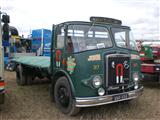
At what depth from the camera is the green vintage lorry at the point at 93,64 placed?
16.1 feet

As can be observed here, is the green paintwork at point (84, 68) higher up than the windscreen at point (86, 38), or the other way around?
the windscreen at point (86, 38)

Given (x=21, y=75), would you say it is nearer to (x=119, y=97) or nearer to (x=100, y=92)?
Result: (x=100, y=92)

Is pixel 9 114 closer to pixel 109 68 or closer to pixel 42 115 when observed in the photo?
pixel 42 115

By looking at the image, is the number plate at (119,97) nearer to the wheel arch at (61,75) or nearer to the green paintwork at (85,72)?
the green paintwork at (85,72)

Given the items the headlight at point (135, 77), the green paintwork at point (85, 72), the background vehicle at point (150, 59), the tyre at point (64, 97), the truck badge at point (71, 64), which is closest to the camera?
the green paintwork at point (85, 72)

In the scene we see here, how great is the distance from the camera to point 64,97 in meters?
5.41

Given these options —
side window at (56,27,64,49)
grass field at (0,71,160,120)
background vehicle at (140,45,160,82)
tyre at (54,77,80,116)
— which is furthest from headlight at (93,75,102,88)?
background vehicle at (140,45,160,82)

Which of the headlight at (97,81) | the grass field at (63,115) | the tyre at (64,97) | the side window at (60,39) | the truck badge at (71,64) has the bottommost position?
the grass field at (63,115)

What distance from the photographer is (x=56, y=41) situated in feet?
19.2

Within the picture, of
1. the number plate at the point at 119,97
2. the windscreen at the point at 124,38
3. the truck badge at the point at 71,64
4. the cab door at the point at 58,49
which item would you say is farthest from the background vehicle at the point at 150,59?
the truck badge at the point at 71,64

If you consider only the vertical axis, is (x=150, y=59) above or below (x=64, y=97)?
above

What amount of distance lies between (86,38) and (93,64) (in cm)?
73

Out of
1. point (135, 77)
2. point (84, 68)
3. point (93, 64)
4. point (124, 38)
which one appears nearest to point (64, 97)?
point (84, 68)

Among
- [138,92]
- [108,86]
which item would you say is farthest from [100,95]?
[138,92]
